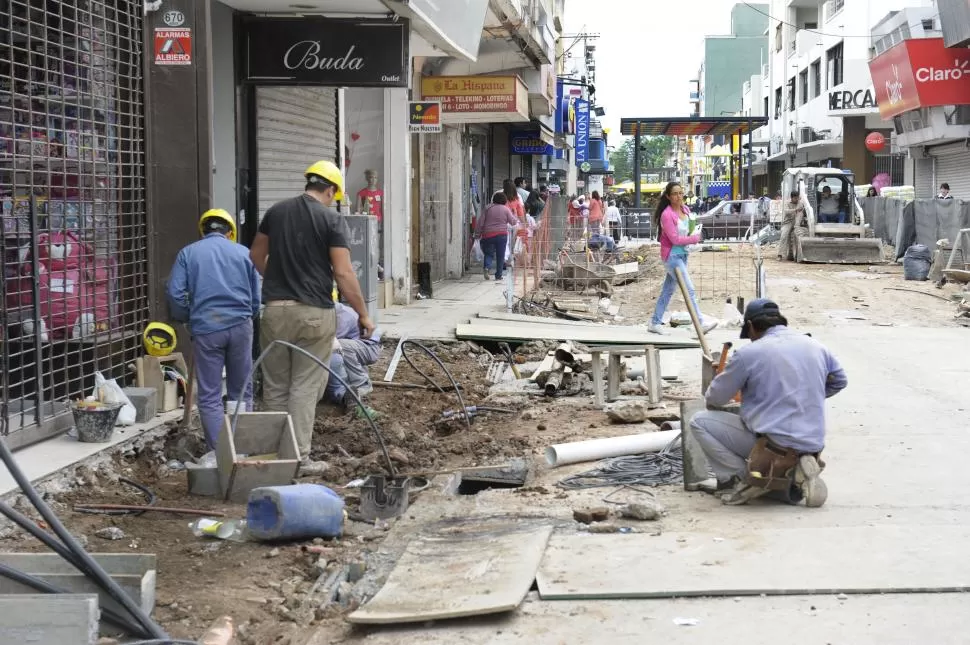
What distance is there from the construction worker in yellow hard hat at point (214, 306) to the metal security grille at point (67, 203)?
92 centimetres

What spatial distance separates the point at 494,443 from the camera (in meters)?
8.67

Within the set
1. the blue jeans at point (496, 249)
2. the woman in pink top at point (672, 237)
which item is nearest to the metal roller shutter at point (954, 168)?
the blue jeans at point (496, 249)

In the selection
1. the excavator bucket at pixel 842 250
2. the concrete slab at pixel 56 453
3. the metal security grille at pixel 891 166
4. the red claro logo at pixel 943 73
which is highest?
the red claro logo at pixel 943 73

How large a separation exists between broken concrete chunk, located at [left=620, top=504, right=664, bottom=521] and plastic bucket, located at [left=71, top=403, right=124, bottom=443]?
11.3ft

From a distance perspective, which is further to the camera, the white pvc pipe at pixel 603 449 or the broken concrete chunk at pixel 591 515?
the white pvc pipe at pixel 603 449

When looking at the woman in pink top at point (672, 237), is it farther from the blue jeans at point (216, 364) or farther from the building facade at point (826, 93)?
the building facade at point (826, 93)

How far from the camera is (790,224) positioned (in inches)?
1227

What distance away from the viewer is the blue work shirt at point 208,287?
748 centimetres

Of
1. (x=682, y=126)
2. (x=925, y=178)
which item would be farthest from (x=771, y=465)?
(x=682, y=126)

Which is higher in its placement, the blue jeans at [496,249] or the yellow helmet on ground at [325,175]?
the yellow helmet on ground at [325,175]

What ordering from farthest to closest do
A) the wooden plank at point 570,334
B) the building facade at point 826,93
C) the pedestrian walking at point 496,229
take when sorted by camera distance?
the building facade at point 826,93
the pedestrian walking at point 496,229
the wooden plank at point 570,334

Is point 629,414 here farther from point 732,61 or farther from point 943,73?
point 732,61

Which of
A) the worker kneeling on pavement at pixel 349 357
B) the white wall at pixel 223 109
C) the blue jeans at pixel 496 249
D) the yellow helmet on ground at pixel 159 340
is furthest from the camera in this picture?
the blue jeans at pixel 496 249

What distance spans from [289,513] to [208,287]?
1987 millimetres
